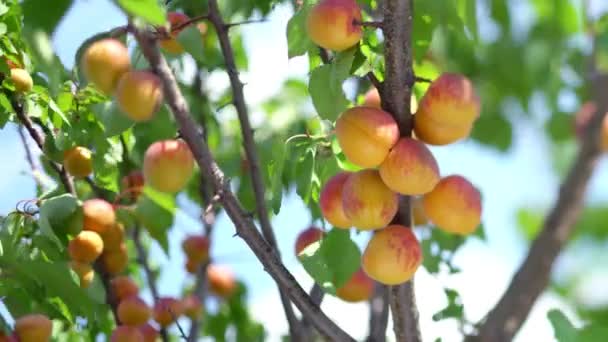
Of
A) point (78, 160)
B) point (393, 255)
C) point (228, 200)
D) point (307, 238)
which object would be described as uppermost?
point (78, 160)

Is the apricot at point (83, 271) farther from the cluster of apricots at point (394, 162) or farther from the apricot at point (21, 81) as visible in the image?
the cluster of apricots at point (394, 162)

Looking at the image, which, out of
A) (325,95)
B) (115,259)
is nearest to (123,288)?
(115,259)

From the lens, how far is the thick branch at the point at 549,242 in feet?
1.44

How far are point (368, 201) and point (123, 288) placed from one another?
3.34 ft

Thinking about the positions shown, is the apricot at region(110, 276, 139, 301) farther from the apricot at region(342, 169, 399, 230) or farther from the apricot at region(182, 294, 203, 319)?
the apricot at region(342, 169, 399, 230)

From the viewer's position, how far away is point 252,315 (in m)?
3.07

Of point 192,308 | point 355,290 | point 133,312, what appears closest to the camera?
point 355,290

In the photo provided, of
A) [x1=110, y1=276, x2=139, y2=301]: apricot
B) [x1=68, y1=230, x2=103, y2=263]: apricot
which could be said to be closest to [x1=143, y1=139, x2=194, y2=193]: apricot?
[x1=68, y1=230, x2=103, y2=263]: apricot

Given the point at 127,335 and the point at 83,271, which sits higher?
the point at 83,271

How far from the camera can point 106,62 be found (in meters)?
1.12

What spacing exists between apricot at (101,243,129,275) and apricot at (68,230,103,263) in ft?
0.72

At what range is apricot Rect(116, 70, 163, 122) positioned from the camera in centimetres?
105

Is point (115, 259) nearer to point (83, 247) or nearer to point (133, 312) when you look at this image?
point (133, 312)

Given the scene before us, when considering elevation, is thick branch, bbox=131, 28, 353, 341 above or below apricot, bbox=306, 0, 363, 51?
below
